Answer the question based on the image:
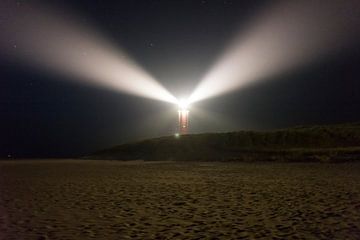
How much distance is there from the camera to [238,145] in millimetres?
41469

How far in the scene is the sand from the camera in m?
8.45

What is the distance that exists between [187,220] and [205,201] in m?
2.75

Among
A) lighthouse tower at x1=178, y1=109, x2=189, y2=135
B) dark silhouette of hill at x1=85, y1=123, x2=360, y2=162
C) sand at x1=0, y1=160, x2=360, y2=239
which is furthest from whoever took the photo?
lighthouse tower at x1=178, y1=109, x2=189, y2=135

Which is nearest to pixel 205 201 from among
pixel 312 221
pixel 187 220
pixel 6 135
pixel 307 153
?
pixel 187 220

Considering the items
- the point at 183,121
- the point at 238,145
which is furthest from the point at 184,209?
the point at 183,121

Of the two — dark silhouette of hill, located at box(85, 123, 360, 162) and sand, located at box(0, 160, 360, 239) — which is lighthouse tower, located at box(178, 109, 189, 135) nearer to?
dark silhouette of hill, located at box(85, 123, 360, 162)

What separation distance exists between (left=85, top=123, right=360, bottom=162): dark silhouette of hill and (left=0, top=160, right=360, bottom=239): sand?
1816cm

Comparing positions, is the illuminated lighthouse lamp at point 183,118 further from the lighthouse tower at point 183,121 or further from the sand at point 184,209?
the sand at point 184,209

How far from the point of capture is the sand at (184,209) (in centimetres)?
845

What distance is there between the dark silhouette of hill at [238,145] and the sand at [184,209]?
18.2 meters

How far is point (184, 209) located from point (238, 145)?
30831mm

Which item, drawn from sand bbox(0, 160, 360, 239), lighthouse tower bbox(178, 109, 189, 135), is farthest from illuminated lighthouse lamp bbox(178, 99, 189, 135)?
sand bbox(0, 160, 360, 239)

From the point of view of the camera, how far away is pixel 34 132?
326 feet

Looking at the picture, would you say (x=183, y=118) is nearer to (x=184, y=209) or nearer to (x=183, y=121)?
(x=183, y=121)
